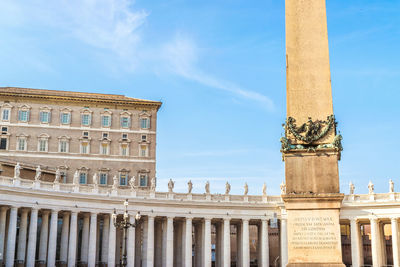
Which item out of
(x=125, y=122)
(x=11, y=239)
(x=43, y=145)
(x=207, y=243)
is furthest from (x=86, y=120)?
(x=11, y=239)

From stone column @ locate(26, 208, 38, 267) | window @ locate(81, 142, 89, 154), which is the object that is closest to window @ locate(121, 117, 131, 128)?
window @ locate(81, 142, 89, 154)

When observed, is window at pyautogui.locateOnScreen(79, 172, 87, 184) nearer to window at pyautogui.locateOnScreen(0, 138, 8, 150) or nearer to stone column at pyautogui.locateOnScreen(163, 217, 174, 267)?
window at pyautogui.locateOnScreen(0, 138, 8, 150)

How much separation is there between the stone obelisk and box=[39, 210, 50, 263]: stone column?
4842 cm

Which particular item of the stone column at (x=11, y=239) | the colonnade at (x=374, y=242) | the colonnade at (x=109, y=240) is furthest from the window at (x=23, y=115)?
the colonnade at (x=374, y=242)

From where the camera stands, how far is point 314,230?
64.8 feet

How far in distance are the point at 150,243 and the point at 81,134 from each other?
70.5 ft

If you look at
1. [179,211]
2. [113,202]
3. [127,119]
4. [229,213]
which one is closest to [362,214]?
[229,213]

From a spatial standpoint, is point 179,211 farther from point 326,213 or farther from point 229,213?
point 326,213

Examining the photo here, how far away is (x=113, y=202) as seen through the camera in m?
67.6

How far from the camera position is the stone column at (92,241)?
65.1 m

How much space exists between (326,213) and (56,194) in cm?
4833

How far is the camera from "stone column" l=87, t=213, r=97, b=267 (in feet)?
214

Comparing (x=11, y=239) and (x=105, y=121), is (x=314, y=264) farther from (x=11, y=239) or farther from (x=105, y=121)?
(x=105, y=121)

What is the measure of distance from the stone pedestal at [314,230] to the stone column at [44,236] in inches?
1902
